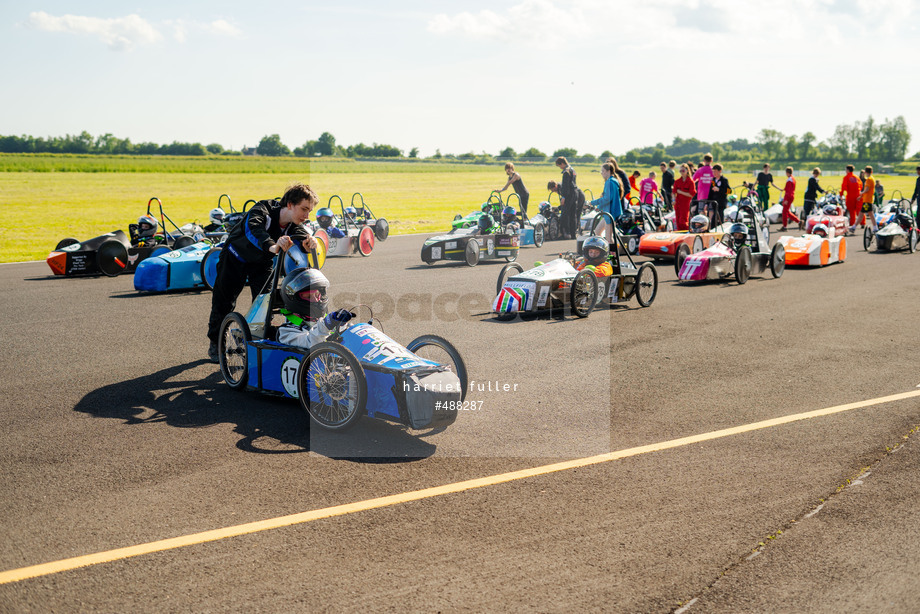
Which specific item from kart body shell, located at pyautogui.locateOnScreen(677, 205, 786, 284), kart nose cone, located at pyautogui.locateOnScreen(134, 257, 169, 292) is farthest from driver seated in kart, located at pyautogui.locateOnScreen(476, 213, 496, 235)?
kart nose cone, located at pyautogui.locateOnScreen(134, 257, 169, 292)

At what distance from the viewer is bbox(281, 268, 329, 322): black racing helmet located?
20.6 feet

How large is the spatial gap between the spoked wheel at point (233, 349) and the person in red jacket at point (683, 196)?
14.9 meters

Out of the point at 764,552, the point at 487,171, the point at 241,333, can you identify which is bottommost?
the point at 764,552

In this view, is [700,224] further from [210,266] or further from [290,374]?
[290,374]

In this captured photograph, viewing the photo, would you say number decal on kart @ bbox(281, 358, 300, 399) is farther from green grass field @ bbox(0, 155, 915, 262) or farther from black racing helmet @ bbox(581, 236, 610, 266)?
green grass field @ bbox(0, 155, 915, 262)

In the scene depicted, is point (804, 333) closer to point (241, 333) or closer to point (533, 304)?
point (533, 304)

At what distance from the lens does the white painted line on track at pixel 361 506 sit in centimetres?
369

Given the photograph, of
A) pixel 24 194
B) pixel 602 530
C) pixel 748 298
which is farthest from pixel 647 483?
pixel 24 194

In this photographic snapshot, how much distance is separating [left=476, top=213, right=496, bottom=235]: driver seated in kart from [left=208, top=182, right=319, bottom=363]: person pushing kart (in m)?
9.88

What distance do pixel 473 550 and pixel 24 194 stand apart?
47.0 m

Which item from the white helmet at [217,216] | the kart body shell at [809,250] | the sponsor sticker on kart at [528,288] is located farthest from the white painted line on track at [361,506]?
the white helmet at [217,216]

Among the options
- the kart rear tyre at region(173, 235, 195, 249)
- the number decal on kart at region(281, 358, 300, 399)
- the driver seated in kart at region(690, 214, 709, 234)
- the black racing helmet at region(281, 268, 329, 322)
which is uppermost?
the driver seated in kart at region(690, 214, 709, 234)

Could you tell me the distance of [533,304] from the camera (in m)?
10.2

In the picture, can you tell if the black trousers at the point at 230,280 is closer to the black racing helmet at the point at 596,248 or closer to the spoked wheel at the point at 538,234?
the black racing helmet at the point at 596,248
